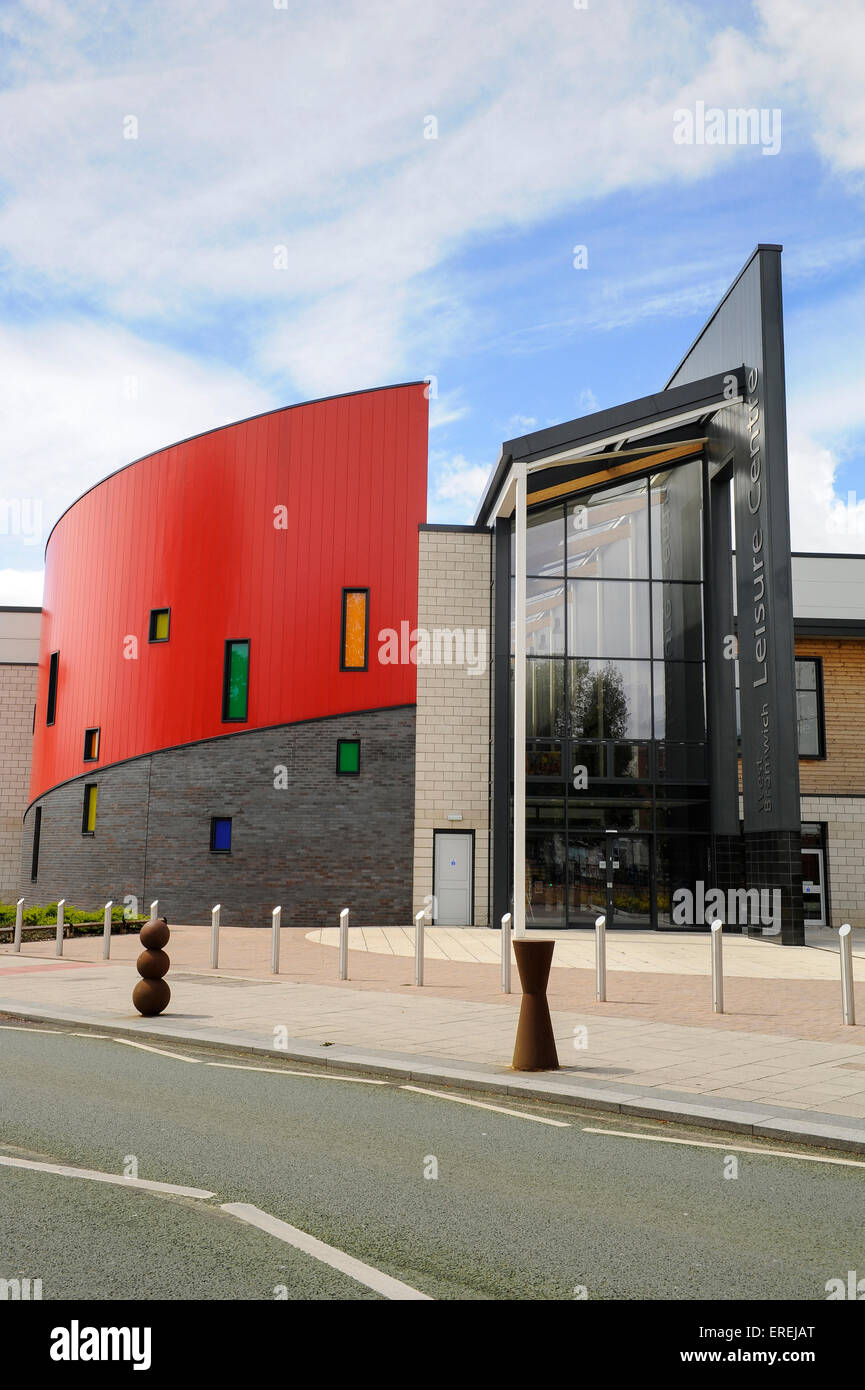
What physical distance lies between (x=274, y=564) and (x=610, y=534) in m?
8.16

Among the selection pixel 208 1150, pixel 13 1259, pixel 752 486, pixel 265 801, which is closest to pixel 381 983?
pixel 208 1150

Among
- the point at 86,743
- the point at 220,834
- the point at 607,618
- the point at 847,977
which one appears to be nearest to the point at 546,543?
the point at 607,618

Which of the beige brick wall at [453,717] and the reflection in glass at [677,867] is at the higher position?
the beige brick wall at [453,717]

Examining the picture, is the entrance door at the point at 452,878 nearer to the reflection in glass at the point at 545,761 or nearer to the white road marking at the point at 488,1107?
the reflection in glass at the point at 545,761

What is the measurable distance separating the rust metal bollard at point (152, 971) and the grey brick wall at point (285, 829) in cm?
1458

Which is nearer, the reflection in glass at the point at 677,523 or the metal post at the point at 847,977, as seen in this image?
the metal post at the point at 847,977

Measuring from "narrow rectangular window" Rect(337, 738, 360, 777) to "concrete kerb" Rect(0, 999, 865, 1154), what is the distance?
15.6 metres

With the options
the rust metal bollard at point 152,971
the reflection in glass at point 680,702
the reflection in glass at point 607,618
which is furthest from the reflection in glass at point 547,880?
the rust metal bollard at point 152,971

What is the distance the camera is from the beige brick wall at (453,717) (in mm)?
26297

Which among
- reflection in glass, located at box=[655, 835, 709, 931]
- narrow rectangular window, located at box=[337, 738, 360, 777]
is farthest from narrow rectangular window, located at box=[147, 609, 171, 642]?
reflection in glass, located at box=[655, 835, 709, 931]

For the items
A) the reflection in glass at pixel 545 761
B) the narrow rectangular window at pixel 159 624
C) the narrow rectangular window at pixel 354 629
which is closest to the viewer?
the reflection in glass at pixel 545 761

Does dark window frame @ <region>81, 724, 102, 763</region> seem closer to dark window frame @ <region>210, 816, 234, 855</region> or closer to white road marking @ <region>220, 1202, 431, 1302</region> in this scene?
dark window frame @ <region>210, 816, 234, 855</region>

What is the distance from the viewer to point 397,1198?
5363 mm
